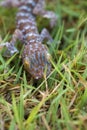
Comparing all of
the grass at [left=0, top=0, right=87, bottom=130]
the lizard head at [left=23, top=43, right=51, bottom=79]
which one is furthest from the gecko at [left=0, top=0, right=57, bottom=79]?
the grass at [left=0, top=0, right=87, bottom=130]

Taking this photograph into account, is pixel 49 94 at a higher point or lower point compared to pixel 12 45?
lower

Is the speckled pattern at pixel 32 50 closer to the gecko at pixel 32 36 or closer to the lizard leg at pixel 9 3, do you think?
the gecko at pixel 32 36

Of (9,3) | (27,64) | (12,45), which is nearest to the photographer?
(27,64)

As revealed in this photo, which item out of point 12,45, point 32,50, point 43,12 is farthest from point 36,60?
point 43,12

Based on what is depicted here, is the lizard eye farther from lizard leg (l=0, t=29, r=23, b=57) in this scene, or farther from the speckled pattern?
lizard leg (l=0, t=29, r=23, b=57)

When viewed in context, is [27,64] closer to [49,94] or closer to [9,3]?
[49,94]

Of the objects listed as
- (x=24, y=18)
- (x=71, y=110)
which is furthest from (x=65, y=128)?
(x=24, y=18)

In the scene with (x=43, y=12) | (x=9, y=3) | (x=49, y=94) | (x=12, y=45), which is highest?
(x=9, y=3)

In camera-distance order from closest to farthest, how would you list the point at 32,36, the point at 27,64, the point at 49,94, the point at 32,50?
the point at 49,94 → the point at 27,64 → the point at 32,50 → the point at 32,36
